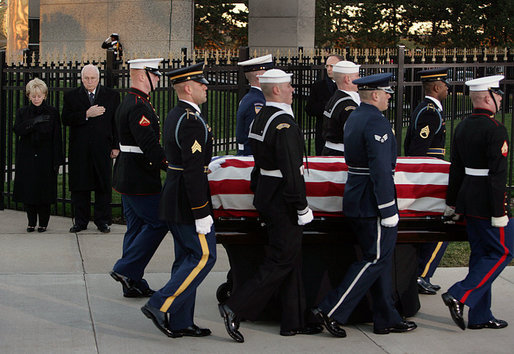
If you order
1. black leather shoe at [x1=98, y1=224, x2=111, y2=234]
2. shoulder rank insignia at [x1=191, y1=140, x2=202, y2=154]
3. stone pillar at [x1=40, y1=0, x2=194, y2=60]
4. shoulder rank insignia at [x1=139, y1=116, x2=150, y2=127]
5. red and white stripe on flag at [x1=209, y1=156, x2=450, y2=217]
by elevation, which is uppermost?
stone pillar at [x1=40, y1=0, x2=194, y2=60]

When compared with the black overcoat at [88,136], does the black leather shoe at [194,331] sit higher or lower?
lower

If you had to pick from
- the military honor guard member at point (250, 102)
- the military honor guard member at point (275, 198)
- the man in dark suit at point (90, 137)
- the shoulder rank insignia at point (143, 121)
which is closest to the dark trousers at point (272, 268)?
the military honor guard member at point (275, 198)

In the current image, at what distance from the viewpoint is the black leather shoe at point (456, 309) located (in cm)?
616

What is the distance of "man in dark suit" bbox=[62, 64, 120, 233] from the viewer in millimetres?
9516

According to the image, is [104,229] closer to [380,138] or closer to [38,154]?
[38,154]

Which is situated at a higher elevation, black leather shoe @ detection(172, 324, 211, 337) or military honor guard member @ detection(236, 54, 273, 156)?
military honor guard member @ detection(236, 54, 273, 156)

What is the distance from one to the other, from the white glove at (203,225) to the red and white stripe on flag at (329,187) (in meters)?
0.46

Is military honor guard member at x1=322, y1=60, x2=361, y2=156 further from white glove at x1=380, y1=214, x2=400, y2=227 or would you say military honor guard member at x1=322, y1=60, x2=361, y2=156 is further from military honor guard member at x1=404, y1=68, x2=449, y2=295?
white glove at x1=380, y1=214, x2=400, y2=227

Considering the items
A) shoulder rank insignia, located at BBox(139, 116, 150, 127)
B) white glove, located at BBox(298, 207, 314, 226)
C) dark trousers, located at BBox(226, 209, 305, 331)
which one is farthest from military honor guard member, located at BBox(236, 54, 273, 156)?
white glove, located at BBox(298, 207, 314, 226)

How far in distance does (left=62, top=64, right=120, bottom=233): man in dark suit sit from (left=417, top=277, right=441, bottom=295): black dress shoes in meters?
3.78

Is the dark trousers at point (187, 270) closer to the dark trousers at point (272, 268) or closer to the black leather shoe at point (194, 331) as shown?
the black leather shoe at point (194, 331)

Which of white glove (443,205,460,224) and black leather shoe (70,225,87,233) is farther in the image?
black leather shoe (70,225,87,233)

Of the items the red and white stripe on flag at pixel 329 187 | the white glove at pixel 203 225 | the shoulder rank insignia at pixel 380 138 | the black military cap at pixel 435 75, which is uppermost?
the black military cap at pixel 435 75

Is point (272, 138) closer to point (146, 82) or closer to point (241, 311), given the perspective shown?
point (241, 311)
